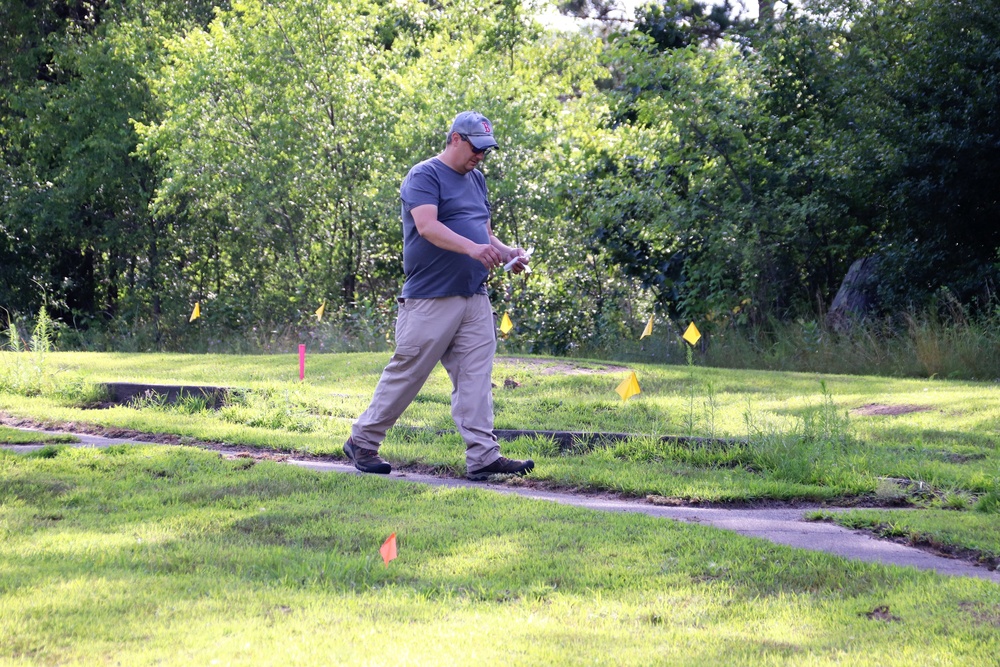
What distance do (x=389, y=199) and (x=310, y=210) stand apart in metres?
2.90

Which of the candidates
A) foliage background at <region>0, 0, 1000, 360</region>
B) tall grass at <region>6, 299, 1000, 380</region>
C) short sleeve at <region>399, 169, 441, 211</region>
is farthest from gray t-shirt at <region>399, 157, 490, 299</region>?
foliage background at <region>0, 0, 1000, 360</region>

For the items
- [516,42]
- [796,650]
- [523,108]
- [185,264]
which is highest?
[516,42]

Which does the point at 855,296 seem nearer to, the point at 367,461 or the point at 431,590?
the point at 367,461

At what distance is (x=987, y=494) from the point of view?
5.93 m

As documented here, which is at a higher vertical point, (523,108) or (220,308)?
(523,108)

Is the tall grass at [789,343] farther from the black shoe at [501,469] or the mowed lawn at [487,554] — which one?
the black shoe at [501,469]

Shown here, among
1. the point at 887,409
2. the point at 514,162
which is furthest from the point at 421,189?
the point at 514,162

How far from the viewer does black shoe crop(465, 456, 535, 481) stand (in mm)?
6859

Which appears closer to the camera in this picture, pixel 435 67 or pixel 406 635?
pixel 406 635

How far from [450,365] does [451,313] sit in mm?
403

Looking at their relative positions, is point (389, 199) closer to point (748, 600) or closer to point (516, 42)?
point (516, 42)

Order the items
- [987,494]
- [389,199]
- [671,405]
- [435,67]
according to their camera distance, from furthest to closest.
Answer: [435,67]
[389,199]
[671,405]
[987,494]

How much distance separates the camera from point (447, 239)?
6516 millimetres

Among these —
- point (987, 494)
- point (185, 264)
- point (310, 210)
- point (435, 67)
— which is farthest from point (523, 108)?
point (987, 494)
